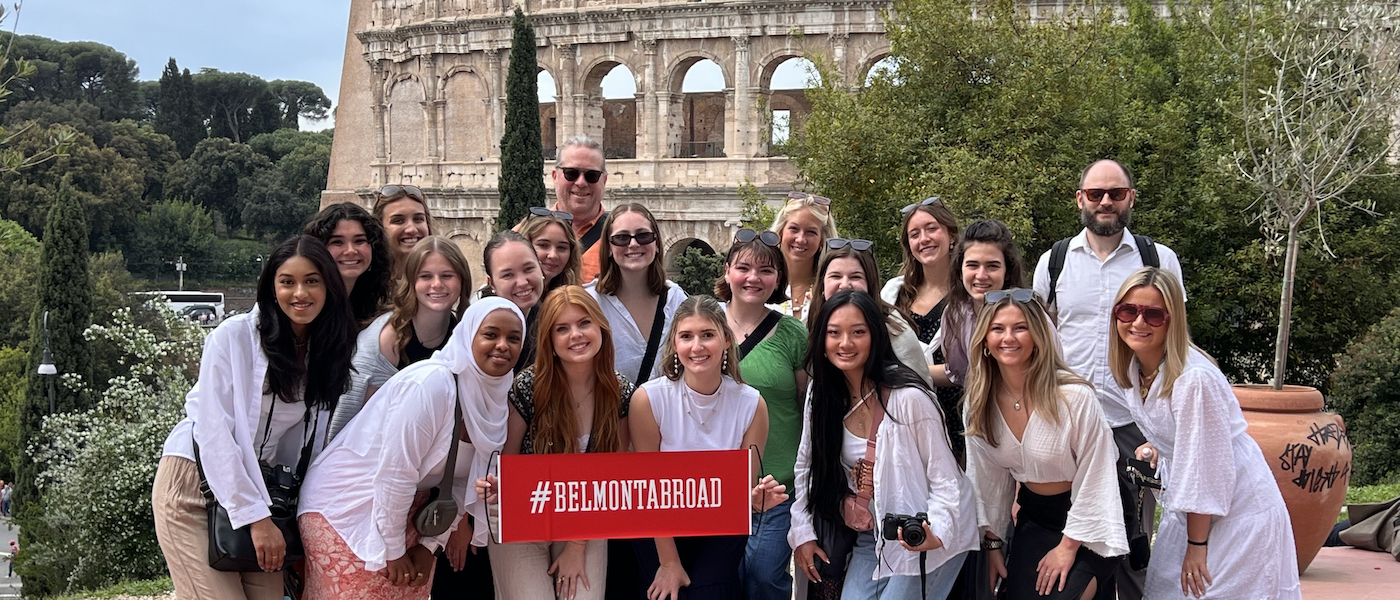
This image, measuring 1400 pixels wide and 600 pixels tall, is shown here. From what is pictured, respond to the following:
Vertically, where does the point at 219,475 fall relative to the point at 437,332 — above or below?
below

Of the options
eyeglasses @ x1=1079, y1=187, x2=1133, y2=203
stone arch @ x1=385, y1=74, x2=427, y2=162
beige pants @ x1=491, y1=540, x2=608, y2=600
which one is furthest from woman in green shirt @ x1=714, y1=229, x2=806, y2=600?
stone arch @ x1=385, y1=74, x2=427, y2=162

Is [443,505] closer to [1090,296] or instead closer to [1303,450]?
[1090,296]

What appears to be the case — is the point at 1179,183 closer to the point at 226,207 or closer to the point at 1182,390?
the point at 1182,390

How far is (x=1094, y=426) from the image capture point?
4895mm

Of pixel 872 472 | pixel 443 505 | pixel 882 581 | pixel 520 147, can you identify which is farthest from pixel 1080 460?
pixel 520 147

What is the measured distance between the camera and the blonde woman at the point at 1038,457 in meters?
4.90

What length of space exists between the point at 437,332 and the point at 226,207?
75.3m

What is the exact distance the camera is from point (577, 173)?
6.95 metres

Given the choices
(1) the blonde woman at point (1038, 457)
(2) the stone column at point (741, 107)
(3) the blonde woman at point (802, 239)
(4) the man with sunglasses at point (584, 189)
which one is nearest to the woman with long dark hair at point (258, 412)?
(4) the man with sunglasses at point (584, 189)

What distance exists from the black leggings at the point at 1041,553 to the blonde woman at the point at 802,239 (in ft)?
5.61

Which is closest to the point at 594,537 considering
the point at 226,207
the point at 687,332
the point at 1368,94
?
the point at 687,332

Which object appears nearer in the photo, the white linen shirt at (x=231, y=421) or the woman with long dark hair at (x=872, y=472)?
the white linen shirt at (x=231, y=421)

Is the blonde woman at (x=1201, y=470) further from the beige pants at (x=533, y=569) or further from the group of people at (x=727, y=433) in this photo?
Answer: the beige pants at (x=533, y=569)

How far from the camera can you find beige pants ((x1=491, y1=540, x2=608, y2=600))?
5188 millimetres
